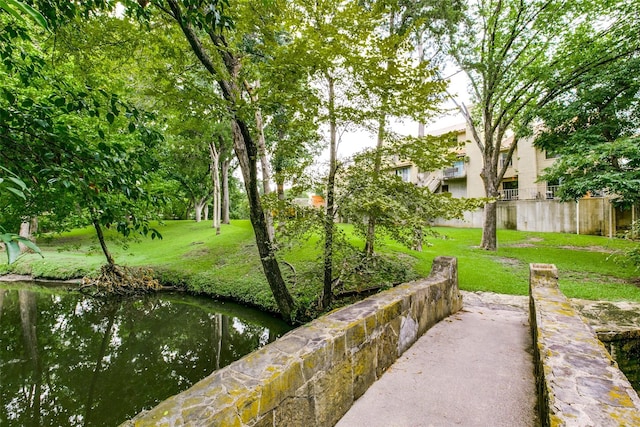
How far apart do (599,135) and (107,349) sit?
1391cm

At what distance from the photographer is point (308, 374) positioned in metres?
2.30

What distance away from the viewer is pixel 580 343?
8.80 ft

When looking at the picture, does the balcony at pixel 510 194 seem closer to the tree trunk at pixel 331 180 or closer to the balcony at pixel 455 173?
the balcony at pixel 455 173

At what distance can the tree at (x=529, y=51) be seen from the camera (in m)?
9.67

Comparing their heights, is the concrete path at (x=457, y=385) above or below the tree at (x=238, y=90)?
below

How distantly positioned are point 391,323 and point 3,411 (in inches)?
217

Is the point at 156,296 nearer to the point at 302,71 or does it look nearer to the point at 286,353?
the point at 302,71

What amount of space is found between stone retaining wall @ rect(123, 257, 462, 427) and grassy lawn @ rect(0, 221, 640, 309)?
8.52ft

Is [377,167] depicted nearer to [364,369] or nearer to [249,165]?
[249,165]

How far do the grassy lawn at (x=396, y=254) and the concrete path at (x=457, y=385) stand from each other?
6.98ft

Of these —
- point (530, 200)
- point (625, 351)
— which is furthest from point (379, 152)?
point (530, 200)

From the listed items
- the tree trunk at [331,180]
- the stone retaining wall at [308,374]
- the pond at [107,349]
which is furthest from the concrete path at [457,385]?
the pond at [107,349]

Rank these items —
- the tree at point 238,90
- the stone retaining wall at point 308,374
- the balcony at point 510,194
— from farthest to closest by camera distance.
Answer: the balcony at point 510,194 < the tree at point 238,90 < the stone retaining wall at point 308,374

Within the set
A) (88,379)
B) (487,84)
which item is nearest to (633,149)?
(487,84)
